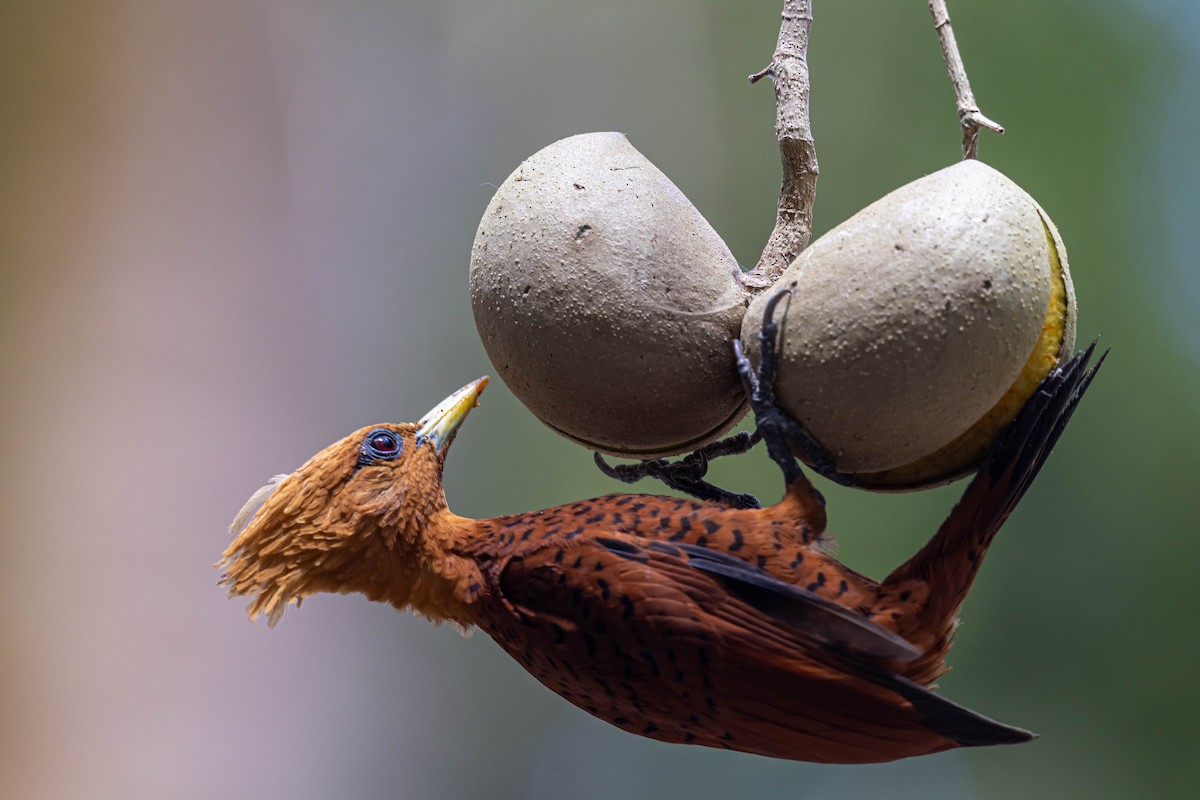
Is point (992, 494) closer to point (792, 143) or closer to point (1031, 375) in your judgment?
point (1031, 375)

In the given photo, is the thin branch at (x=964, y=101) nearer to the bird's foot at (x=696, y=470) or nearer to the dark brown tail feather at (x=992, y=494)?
the dark brown tail feather at (x=992, y=494)

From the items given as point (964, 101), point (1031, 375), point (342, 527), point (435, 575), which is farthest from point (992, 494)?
point (342, 527)

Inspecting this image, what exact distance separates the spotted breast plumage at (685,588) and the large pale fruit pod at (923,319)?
88 mm

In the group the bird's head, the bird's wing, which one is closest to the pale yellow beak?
the bird's head

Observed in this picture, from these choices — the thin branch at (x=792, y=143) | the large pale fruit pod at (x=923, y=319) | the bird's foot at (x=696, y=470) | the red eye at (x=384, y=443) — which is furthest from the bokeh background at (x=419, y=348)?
the large pale fruit pod at (x=923, y=319)

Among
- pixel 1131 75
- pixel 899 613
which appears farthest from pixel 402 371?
pixel 1131 75

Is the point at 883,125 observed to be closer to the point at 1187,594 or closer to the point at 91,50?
the point at 1187,594

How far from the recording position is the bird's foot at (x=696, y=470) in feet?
5.01

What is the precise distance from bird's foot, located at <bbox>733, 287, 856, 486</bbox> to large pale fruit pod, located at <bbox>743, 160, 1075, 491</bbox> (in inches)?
0.4

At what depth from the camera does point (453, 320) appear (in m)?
Result: 2.75

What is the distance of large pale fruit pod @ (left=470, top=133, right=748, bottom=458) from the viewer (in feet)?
4.25

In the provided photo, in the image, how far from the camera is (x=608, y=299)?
1.29 metres

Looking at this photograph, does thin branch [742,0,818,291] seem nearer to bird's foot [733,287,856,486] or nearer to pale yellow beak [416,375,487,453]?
bird's foot [733,287,856,486]

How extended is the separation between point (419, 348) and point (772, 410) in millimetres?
1652
